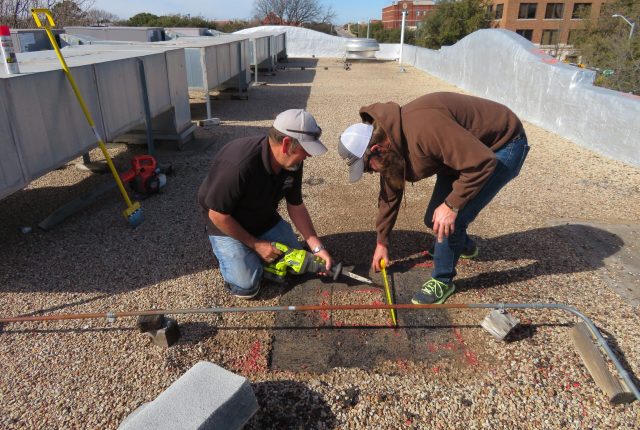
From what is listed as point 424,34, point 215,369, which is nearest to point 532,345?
point 215,369

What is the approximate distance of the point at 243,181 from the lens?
279 cm

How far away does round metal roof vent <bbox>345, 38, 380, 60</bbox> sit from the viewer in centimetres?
2561

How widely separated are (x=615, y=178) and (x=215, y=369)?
5687mm

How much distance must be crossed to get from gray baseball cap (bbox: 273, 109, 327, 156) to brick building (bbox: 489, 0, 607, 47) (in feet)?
149

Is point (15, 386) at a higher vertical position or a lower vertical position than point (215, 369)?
lower

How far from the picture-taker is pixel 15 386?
2420mm

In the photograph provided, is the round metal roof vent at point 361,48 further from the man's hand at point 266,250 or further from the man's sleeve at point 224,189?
the man's sleeve at point 224,189

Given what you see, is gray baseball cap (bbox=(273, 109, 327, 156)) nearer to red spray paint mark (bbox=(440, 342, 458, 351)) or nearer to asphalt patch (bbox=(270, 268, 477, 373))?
asphalt patch (bbox=(270, 268, 477, 373))

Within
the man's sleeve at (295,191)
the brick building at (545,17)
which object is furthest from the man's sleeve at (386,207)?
the brick building at (545,17)

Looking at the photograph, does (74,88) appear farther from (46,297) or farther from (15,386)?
(15,386)

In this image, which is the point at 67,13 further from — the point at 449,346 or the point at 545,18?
the point at 545,18

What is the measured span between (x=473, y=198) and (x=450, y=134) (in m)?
0.57

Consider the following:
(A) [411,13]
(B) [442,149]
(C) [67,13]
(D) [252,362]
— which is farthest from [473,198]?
(A) [411,13]

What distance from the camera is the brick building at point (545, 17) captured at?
41000 mm
